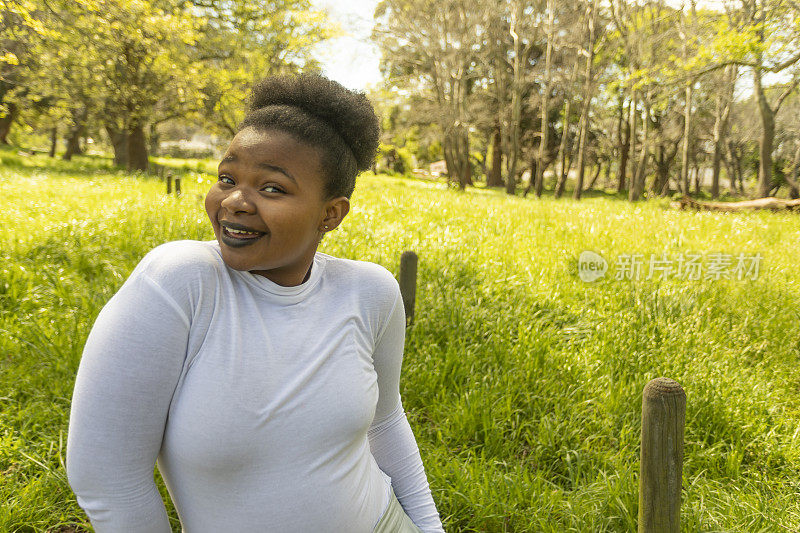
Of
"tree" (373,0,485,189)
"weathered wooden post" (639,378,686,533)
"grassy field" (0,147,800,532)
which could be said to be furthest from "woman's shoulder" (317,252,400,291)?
"tree" (373,0,485,189)

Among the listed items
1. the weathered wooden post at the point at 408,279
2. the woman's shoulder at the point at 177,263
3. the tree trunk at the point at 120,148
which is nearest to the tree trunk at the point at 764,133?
the weathered wooden post at the point at 408,279

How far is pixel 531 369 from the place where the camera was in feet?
12.8

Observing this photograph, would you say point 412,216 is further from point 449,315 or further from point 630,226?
point 449,315

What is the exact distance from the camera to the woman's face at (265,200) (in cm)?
121

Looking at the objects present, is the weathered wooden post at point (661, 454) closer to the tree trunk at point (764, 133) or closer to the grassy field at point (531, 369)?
the grassy field at point (531, 369)

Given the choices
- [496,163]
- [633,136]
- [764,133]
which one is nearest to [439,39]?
[633,136]

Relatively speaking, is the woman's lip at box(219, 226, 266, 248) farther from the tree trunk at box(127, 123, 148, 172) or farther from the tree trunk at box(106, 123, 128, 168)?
the tree trunk at box(106, 123, 128, 168)

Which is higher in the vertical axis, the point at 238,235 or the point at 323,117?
the point at 323,117

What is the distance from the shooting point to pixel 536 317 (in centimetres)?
507

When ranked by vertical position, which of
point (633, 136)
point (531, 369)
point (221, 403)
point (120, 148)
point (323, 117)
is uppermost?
point (633, 136)

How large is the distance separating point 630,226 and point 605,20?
14.7m

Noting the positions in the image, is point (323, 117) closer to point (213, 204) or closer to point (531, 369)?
point (213, 204)

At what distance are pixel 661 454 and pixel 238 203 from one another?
1575 mm

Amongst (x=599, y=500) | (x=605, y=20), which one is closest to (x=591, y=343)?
(x=599, y=500)
